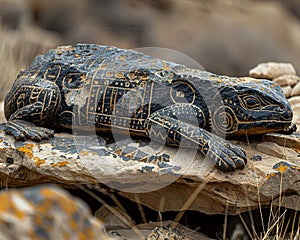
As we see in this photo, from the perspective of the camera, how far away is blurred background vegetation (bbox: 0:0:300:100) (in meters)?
10.4

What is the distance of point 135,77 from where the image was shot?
11.4ft

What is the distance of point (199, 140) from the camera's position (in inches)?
124

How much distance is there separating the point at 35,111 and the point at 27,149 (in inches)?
13.3

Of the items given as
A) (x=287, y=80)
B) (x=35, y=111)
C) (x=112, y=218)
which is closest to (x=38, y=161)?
(x=35, y=111)

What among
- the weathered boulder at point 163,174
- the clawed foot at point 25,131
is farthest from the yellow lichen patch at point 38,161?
the clawed foot at point 25,131

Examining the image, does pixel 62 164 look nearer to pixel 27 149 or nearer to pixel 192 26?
pixel 27 149

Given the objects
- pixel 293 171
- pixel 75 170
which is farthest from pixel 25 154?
pixel 293 171

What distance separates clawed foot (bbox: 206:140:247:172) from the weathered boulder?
0.06m

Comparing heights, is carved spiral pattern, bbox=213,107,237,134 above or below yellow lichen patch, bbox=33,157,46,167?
above

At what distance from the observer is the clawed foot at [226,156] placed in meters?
3.06

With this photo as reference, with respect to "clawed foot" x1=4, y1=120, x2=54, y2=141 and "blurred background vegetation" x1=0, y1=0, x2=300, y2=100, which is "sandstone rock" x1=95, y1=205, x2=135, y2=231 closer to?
"clawed foot" x1=4, y1=120, x2=54, y2=141

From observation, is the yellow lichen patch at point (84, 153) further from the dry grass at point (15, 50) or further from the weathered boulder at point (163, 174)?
the dry grass at point (15, 50)

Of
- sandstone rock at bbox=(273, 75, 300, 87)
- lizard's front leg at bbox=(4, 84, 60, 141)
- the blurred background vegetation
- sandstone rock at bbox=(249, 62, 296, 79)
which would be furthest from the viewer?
the blurred background vegetation

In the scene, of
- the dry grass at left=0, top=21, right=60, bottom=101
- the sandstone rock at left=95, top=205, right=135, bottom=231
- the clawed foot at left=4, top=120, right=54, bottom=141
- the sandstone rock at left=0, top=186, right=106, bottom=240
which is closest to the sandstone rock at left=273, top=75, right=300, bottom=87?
the sandstone rock at left=95, top=205, right=135, bottom=231
